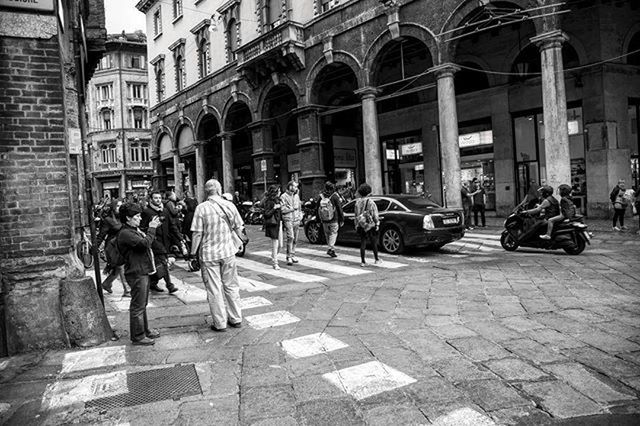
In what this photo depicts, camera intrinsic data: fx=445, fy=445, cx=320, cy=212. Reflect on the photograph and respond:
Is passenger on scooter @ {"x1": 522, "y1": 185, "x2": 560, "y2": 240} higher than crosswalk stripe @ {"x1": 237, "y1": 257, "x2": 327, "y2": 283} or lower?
higher

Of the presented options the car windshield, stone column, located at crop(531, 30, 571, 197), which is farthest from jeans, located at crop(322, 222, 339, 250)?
stone column, located at crop(531, 30, 571, 197)

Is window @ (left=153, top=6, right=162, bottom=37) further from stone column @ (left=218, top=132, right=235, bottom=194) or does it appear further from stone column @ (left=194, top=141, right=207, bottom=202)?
stone column @ (left=218, top=132, right=235, bottom=194)

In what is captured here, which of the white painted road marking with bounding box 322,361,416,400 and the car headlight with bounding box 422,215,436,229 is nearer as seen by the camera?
the white painted road marking with bounding box 322,361,416,400

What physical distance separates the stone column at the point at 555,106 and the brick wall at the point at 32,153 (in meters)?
11.9

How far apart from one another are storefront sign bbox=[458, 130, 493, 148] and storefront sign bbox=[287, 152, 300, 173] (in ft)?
30.4

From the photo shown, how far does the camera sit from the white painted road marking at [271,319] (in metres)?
5.40

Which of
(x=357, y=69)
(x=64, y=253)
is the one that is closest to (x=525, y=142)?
(x=357, y=69)

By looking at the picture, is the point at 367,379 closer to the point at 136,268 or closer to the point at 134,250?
the point at 136,268

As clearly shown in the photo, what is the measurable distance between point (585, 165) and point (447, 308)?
12547 mm

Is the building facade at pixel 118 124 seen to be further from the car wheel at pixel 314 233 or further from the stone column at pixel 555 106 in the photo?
the stone column at pixel 555 106

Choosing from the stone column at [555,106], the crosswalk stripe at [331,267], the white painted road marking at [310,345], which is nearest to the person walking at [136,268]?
the white painted road marking at [310,345]

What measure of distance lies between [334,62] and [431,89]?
4710mm

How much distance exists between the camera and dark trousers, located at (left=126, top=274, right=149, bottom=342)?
16.0ft

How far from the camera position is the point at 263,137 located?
21234 mm
